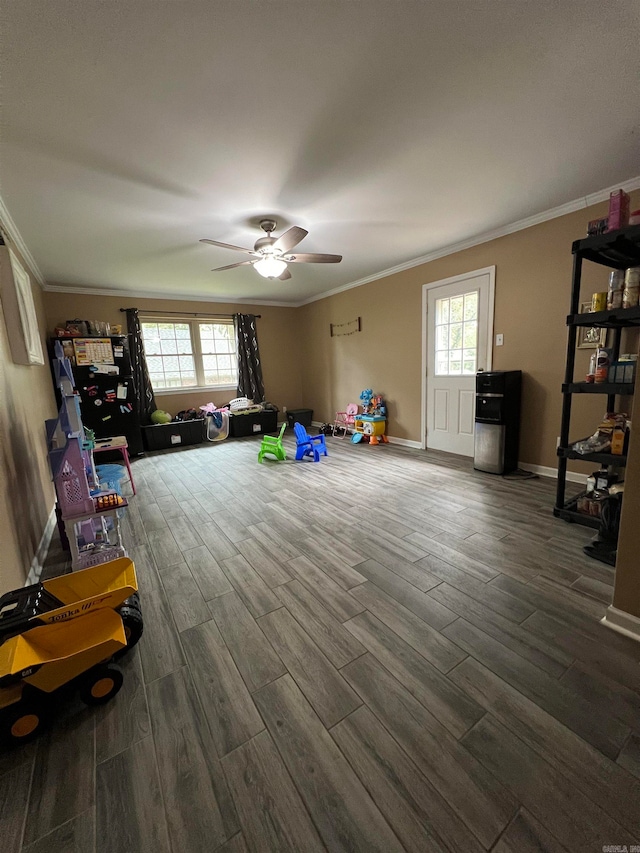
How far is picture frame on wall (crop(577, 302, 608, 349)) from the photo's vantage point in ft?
9.39

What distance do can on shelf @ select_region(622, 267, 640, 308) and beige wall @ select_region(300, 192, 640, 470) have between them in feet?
3.16

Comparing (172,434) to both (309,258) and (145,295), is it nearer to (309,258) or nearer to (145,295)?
(145,295)

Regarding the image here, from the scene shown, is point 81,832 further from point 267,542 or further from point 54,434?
point 54,434

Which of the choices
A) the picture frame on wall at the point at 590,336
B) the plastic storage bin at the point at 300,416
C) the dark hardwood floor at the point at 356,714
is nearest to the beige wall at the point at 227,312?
the plastic storage bin at the point at 300,416

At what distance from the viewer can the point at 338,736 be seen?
3.72 feet

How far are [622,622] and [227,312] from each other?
6.52 metres

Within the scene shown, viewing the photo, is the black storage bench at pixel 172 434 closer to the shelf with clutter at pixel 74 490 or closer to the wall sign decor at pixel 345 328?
the wall sign decor at pixel 345 328

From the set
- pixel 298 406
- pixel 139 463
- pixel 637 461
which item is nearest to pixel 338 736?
pixel 637 461

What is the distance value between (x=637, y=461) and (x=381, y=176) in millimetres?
2349

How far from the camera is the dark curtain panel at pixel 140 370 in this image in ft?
17.7

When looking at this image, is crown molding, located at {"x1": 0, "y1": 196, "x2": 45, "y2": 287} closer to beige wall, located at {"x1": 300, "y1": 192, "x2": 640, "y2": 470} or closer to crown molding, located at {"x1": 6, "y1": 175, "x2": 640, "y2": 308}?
crown molding, located at {"x1": 6, "y1": 175, "x2": 640, "y2": 308}

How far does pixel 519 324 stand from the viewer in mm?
3484

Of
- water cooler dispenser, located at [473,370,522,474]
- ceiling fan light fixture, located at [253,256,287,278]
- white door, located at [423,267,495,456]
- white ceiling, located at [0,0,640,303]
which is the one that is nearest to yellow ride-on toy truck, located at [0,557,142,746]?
white ceiling, located at [0,0,640,303]

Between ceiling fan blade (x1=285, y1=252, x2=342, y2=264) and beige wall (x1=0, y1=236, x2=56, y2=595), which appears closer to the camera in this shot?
beige wall (x1=0, y1=236, x2=56, y2=595)
